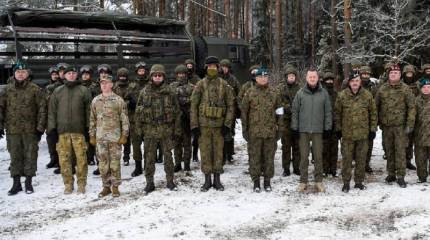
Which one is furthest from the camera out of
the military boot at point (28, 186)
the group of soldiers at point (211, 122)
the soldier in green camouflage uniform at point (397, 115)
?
the military boot at point (28, 186)

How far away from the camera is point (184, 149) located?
8.32 meters

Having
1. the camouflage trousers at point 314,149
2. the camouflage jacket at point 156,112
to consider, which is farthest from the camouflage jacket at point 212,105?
the camouflage trousers at point 314,149

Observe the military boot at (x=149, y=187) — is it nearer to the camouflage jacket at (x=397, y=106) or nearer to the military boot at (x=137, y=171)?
the military boot at (x=137, y=171)

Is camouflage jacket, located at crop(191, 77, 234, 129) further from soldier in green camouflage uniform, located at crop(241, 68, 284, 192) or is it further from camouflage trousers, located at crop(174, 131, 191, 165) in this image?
camouflage trousers, located at crop(174, 131, 191, 165)

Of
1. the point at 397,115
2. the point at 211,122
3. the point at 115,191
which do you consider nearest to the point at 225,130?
the point at 211,122

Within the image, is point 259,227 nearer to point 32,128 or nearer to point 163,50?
point 32,128

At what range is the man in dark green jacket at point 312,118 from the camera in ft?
22.3

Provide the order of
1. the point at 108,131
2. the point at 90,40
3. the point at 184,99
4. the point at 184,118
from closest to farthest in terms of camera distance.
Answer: the point at 108,131, the point at 184,99, the point at 184,118, the point at 90,40

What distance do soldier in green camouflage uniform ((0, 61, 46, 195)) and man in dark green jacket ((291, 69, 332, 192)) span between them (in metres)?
4.03

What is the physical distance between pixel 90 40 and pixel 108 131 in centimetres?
636

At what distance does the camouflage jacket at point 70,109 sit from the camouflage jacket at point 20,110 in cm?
22

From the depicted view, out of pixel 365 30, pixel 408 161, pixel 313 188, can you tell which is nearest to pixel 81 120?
pixel 313 188

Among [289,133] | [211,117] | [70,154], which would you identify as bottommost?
[70,154]

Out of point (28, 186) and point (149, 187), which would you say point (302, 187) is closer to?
point (149, 187)
